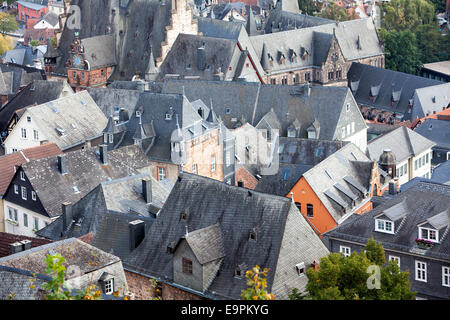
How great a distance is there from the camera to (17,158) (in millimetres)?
73500

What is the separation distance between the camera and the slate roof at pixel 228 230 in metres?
46.0

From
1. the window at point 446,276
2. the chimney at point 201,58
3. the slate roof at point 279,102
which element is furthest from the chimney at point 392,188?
the chimney at point 201,58

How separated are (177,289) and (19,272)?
11.3 m

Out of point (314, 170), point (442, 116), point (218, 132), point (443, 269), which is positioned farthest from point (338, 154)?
point (442, 116)

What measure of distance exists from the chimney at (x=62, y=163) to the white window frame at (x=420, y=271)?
2721cm

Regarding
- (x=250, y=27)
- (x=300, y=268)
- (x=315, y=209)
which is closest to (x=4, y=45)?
(x=250, y=27)

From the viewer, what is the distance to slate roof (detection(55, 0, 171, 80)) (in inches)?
4417

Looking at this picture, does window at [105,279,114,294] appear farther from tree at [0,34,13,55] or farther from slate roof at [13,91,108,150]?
tree at [0,34,13,55]

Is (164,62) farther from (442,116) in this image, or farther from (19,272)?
(19,272)

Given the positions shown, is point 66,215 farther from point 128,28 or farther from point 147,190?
point 128,28

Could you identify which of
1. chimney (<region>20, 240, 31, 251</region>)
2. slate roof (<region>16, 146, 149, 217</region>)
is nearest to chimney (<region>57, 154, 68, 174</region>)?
slate roof (<region>16, 146, 149, 217</region>)

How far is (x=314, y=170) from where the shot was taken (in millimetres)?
69562

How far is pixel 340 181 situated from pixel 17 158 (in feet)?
84.6

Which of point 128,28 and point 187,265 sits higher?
point 128,28
